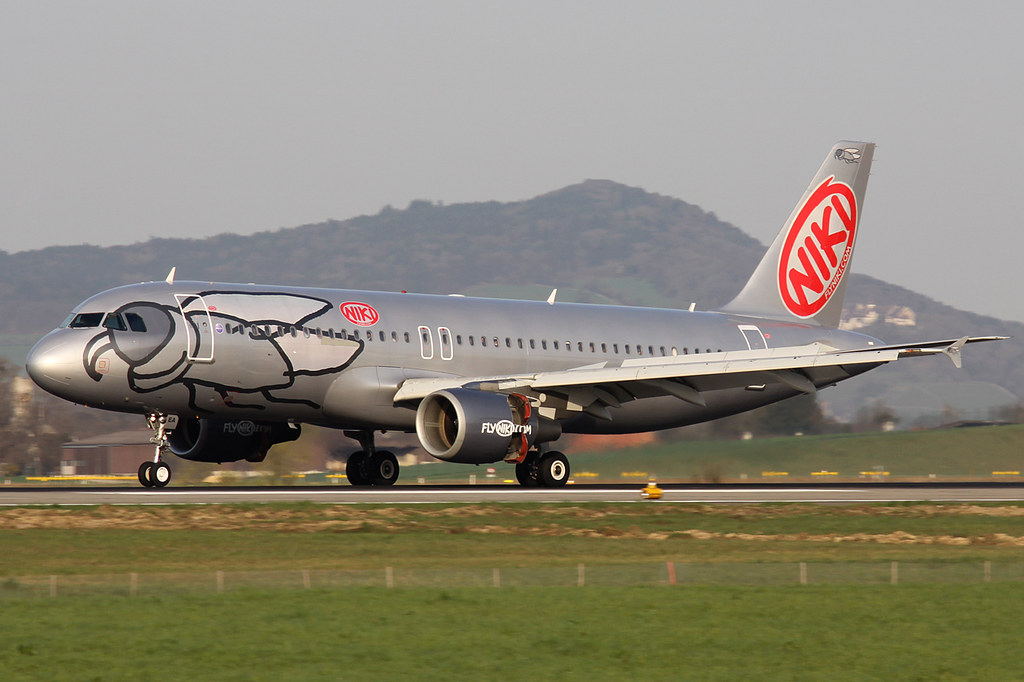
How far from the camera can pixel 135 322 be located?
34.0 meters

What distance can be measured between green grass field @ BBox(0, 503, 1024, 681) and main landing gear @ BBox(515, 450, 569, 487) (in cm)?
1165

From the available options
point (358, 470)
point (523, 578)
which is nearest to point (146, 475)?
point (358, 470)

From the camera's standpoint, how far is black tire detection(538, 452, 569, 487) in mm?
37875

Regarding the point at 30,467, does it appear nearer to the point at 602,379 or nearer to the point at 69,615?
the point at 602,379

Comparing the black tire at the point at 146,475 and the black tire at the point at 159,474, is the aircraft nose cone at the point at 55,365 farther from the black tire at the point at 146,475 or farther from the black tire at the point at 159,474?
the black tire at the point at 159,474

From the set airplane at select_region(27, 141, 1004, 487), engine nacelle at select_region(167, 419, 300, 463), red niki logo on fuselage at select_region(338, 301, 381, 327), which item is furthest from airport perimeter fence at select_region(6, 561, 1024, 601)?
engine nacelle at select_region(167, 419, 300, 463)

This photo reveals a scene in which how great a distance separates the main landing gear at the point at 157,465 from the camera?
113ft

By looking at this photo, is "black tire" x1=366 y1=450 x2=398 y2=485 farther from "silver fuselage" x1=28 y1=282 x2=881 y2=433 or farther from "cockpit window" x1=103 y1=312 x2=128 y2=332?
"cockpit window" x1=103 y1=312 x2=128 y2=332

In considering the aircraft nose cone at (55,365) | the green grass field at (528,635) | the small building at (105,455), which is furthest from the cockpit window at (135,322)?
the small building at (105,455)

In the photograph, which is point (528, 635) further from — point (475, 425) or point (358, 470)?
point (358, 470)

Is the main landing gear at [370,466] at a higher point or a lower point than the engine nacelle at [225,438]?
lower

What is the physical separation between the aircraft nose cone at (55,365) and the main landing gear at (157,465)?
271cm

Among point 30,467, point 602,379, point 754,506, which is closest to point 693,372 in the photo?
A: point 602,379

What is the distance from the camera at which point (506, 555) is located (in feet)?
72.2
